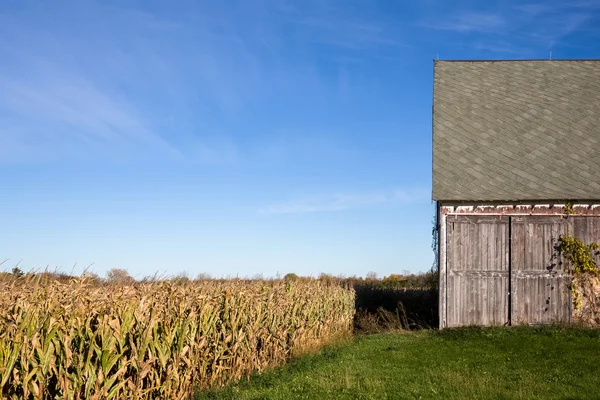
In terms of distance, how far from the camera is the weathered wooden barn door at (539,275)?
1716 cm

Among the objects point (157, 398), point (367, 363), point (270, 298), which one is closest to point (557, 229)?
point (367, 363)

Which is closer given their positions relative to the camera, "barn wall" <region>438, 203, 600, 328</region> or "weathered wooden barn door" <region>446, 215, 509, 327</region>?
"barn wall" <region>438, 203, 600, 328</region>

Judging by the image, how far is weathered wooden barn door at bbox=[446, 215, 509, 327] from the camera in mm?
17328

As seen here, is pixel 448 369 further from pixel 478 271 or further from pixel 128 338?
pixel 128 338

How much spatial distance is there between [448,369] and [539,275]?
6.92 meters

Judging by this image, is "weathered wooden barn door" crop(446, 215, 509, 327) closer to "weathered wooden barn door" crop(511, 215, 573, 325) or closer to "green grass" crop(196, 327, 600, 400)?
"weathered wooden barn door" crop(511, 215, 573, 325)

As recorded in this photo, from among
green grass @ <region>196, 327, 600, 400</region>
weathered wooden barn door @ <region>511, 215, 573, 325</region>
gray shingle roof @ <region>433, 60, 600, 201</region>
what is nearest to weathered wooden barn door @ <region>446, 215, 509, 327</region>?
weathered wooden barn door @ <region>511, 215, 573, 325</region>

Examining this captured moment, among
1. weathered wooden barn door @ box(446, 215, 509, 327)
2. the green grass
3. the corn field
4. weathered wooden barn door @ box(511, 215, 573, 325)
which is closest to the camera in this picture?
the corn field

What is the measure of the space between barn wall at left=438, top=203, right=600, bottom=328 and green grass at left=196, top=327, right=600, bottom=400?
784 mm

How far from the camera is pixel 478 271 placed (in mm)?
17422

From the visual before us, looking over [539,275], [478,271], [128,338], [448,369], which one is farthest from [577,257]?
[128,338]

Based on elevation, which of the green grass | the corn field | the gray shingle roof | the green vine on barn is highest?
the gray shingle roof

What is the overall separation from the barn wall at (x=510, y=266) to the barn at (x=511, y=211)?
0.03 metres

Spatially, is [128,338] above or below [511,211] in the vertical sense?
below
